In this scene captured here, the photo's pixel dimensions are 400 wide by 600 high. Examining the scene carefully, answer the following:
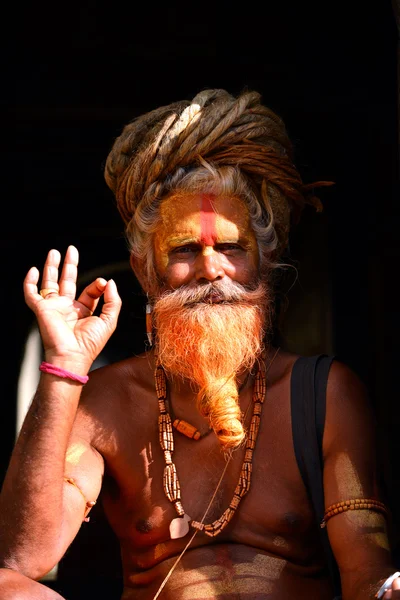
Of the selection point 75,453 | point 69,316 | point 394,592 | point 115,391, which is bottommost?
point 394,592

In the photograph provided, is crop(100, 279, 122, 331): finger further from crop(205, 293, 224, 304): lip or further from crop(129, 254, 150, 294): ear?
crop(129, 254, 150, 294): ear

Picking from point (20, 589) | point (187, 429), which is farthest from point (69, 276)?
point (20, 589)

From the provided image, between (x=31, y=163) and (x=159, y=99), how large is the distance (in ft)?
2.35

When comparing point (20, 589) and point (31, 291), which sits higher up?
point (31, 291)

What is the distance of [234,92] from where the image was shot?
16.2ft

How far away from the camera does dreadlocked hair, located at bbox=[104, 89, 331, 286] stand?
386cm

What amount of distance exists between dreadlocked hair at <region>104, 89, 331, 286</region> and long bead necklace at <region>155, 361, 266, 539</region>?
46 centimetres

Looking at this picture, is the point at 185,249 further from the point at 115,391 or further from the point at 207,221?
the point at 115,391

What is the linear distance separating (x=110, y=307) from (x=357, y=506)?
1.03m

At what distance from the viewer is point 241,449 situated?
3.73m

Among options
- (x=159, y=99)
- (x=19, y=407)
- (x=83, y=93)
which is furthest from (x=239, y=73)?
(x=19, y=407)

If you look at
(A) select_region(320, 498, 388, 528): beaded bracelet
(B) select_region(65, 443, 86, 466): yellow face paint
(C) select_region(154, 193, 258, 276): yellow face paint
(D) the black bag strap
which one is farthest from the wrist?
(A) select_region(320, 498, 388, 528): beaded bracelet

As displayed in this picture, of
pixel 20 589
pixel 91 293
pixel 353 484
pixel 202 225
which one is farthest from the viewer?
pixel 202 225

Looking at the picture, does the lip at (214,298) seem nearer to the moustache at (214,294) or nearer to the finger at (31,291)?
the moustache at (214,294)
